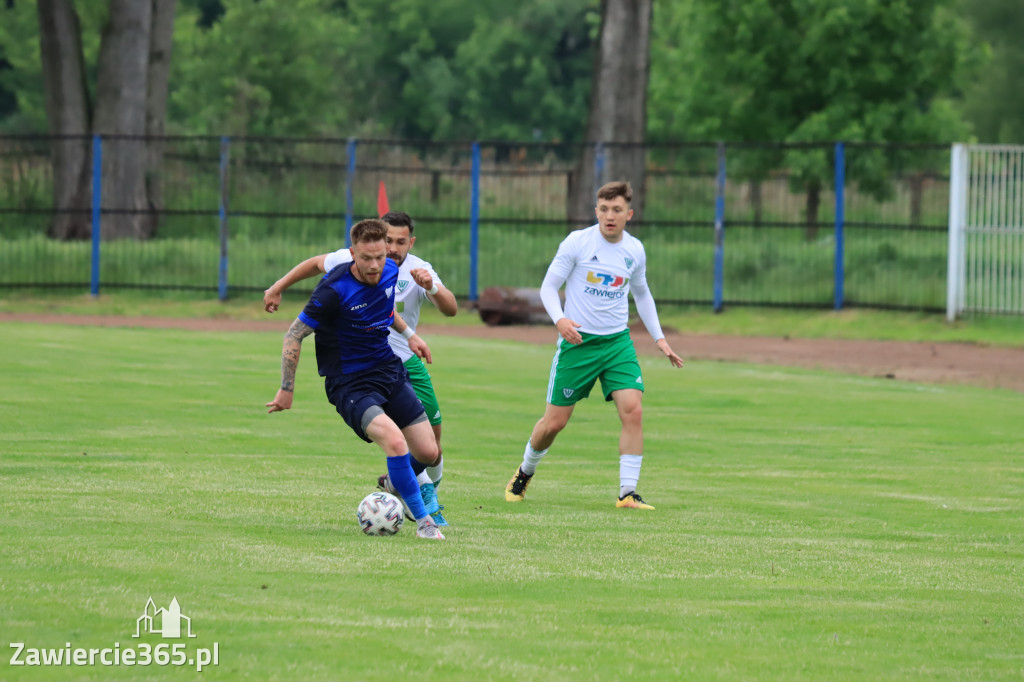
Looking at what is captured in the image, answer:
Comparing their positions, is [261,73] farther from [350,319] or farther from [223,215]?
[350,319]

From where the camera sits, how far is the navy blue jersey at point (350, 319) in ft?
26.8

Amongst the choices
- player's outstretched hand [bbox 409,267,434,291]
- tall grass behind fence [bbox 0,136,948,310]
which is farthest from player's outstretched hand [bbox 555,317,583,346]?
tall grass behind fence [bbox 0,136,948,310]

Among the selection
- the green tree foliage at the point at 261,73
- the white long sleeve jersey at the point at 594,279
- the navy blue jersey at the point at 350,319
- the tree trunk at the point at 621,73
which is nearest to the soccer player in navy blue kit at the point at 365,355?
the navy blue jersey at the point at 350,319

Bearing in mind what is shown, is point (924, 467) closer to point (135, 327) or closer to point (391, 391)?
point (391, 391)

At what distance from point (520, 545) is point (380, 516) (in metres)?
0.77

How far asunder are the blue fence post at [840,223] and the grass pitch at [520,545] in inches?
451

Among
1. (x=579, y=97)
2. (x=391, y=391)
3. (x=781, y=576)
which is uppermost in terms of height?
(x=579, y=97)

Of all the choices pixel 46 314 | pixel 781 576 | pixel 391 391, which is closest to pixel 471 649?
pixel 781 576

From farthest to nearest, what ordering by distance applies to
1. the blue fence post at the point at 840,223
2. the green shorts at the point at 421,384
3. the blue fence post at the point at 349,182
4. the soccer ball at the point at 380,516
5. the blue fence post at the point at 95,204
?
the blue fence post at the point at 95,204 → the blue fence post at the point at 349,182 → the blue fence post at the point at 840,223 → the green shorts at the point at 421,384 → the soccer ball at the point at 380,516

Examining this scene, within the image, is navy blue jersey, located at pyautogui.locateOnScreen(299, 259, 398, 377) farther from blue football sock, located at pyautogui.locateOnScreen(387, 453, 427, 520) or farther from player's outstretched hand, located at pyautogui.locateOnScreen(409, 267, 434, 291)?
blue football sock, located at pyautogui.locateOnScreen(387, 453, 427, 520)

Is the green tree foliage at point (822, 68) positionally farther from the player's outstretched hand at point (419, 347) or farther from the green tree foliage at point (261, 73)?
the player's outstretched hand at point (419, 347)

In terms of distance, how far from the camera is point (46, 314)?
1072 inches

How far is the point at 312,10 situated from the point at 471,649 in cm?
5807

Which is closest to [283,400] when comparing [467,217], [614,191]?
[614,191]
